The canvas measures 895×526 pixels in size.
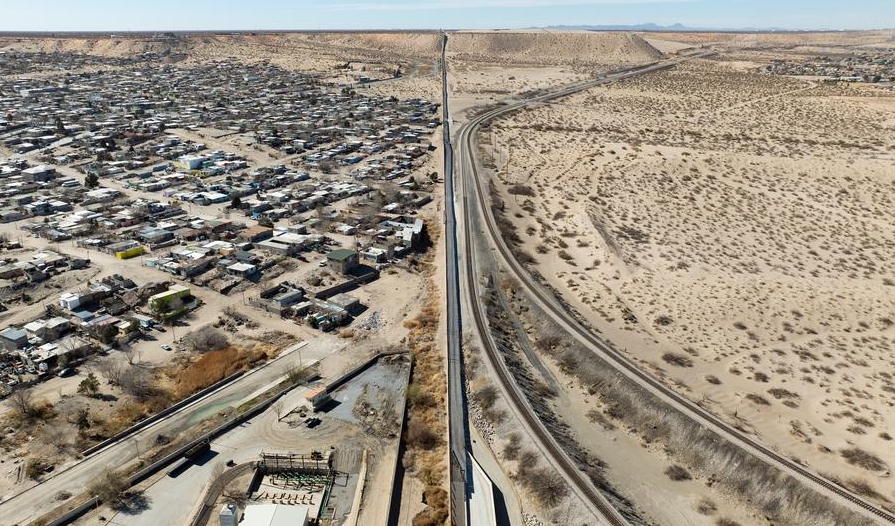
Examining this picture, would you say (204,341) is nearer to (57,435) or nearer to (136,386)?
(136,386)

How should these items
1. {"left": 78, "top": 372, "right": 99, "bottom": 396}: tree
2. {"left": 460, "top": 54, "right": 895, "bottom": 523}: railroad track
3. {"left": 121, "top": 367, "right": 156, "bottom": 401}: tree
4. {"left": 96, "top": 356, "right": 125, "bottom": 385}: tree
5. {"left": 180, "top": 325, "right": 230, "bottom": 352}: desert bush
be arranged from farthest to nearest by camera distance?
1. {"left": 180, "top": 325, "right": 230, "bottom": 352}: desert bush
2. {"left": 96, "top": 356, "right": 125, "bottom": 385}: tree
3. {"left": 78, "top": 372, "right": 99, "bottom": 396}: tree
4. {"left": 121, "top": 367, "right": 156, "bottom": 401}: tree
5. {"left": 460, "top": 54, "right": 895, "bottom": 523}: railroad track

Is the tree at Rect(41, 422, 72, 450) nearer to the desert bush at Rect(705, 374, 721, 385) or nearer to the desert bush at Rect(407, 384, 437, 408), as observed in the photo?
the desert bush at Rect(407, 384, 437, 408)

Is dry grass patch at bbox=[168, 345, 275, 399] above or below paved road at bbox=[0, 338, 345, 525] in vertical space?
above

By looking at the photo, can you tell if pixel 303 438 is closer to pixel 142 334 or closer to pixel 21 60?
pixel 142 334

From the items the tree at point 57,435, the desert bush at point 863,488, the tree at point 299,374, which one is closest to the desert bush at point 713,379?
→ the desert bush at point 863,488

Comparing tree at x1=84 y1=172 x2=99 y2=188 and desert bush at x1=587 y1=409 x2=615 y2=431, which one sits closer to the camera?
desert bush at x1=587 y1=409 x2=615 y2=431

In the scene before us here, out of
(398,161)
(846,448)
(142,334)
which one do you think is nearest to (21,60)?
(398,161)

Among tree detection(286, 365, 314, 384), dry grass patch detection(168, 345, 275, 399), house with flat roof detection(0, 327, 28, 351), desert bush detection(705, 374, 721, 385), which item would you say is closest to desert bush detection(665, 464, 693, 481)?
desert bush detection(705, 374, 721, 385)
